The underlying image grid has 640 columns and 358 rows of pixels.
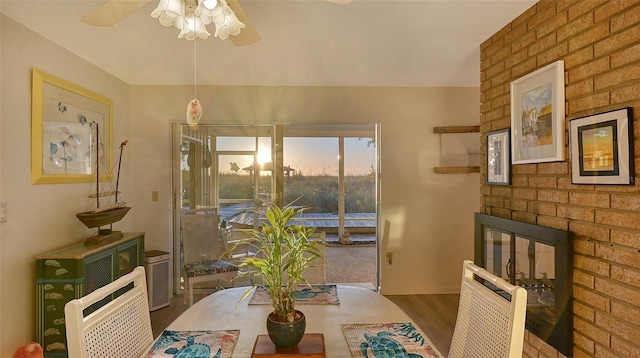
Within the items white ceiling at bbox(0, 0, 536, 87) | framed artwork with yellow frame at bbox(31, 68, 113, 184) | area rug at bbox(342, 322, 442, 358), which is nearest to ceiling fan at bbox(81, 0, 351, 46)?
white ceiling at bbox(0, 0, 536, 87)

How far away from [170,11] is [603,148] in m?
2.05

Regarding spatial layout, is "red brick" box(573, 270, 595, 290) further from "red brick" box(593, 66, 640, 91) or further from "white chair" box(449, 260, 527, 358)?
"red brick" box(593, 66, 640, 91)

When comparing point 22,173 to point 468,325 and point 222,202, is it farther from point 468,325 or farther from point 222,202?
point 468,325

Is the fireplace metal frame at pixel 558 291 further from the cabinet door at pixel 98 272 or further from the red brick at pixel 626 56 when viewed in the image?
the cabinet door at pixel 98 272

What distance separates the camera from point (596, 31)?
5.35ft

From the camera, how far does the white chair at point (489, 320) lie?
105 cm

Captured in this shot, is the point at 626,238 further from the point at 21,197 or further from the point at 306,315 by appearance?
the point at 21,197

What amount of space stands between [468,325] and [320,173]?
4982 millimetres

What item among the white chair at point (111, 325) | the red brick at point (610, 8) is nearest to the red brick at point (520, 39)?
the red brick at point (610, 8)

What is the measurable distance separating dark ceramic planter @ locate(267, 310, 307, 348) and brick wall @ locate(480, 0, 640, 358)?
1474 millimetres

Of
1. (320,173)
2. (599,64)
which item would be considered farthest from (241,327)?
(320,173)

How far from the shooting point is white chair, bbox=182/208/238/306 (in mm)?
3207

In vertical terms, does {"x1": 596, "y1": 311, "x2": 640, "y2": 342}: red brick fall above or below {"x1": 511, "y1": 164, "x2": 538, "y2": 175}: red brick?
below

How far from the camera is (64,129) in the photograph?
8.45 feet
